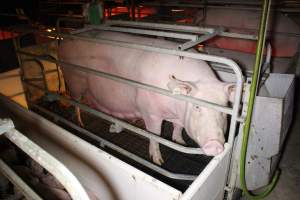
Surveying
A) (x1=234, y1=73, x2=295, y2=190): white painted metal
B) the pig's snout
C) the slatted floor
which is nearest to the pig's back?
the slatted floor

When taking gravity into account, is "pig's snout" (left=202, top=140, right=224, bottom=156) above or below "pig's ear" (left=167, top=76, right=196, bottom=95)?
below

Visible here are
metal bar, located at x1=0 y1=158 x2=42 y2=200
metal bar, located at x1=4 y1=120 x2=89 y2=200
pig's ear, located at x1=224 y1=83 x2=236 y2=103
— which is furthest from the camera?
pig's ear, located at x1=224 y1=83 x2=236 y2=103

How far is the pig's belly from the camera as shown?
343cm

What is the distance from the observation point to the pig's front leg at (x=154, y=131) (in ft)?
10.3

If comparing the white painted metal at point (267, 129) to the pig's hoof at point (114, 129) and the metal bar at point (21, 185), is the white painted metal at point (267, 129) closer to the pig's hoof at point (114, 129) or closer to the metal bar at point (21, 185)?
the metal bar at point (21, 185)

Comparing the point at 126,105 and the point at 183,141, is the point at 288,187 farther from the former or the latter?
the point at 126,105

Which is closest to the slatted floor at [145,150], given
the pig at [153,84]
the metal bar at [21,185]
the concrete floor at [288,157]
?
the pig at [153,84]

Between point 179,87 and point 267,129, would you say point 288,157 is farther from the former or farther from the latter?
point 179,87

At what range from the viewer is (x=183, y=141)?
3.70m

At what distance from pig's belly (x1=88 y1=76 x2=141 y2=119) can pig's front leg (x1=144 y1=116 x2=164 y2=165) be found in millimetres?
366

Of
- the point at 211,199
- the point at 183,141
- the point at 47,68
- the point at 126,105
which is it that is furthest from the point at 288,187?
the point at 47,68

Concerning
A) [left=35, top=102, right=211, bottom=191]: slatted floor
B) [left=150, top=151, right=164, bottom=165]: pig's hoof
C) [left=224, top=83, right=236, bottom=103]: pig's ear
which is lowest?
[left=35, top=102, right=211, bottom=191]: slatted floor

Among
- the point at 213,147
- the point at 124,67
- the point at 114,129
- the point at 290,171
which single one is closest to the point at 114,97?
the point at 124,67

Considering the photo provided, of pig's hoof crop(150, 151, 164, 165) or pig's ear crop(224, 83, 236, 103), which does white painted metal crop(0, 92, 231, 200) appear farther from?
pig's hoof crop(150, 151, 164, 165)
